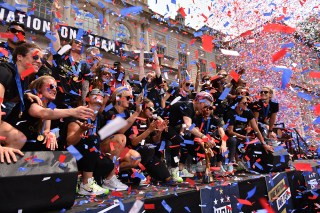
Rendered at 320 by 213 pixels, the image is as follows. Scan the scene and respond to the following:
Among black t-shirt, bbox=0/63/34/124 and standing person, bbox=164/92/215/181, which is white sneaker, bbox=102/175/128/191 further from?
black t-shirt, bbox=0/63/34/124

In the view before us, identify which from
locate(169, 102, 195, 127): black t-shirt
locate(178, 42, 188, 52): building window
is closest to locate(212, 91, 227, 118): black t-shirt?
locate(169, 102, 195, 127): black t-shirt

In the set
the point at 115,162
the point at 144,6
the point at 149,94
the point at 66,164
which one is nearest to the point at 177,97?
the point at 149,94

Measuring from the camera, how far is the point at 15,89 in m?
2.08

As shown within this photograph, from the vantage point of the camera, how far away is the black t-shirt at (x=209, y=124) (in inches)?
176

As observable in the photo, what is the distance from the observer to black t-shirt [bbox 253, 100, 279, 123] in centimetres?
568

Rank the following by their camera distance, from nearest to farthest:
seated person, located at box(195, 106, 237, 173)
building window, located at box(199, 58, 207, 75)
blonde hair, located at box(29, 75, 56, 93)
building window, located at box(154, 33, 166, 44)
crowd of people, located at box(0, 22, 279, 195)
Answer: crowd of people, located at box(0, 22, 279, 195), blonde hair, located at box(29, 75, 56, 93), seated person, located at box(195, 106, 237, 173), building window, located at box(154, 33, 166, 44), building window, located at box(199, 58, 207, 75)

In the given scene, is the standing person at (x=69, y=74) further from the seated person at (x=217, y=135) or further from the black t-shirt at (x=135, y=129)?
the seated person at (x=217, y=135)

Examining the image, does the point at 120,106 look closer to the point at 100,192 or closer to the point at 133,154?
the point at 133,154

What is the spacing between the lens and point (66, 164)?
198cm

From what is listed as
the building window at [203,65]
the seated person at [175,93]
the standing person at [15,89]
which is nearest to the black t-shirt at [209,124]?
the seated person at [175,93]

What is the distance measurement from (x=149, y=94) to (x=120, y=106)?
1.60 meters

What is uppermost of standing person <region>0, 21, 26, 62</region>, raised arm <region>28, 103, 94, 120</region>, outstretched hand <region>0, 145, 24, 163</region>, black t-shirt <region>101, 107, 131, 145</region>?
standing person <region>0, 21, 26, 62</region>

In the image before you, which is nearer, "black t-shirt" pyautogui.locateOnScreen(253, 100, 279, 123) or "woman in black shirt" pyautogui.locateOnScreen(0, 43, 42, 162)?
"woman in black shirt" pyautogui.locateOnScreen(0, 43, 42, 162)

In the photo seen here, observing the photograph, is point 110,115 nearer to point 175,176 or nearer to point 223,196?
point 175,176
